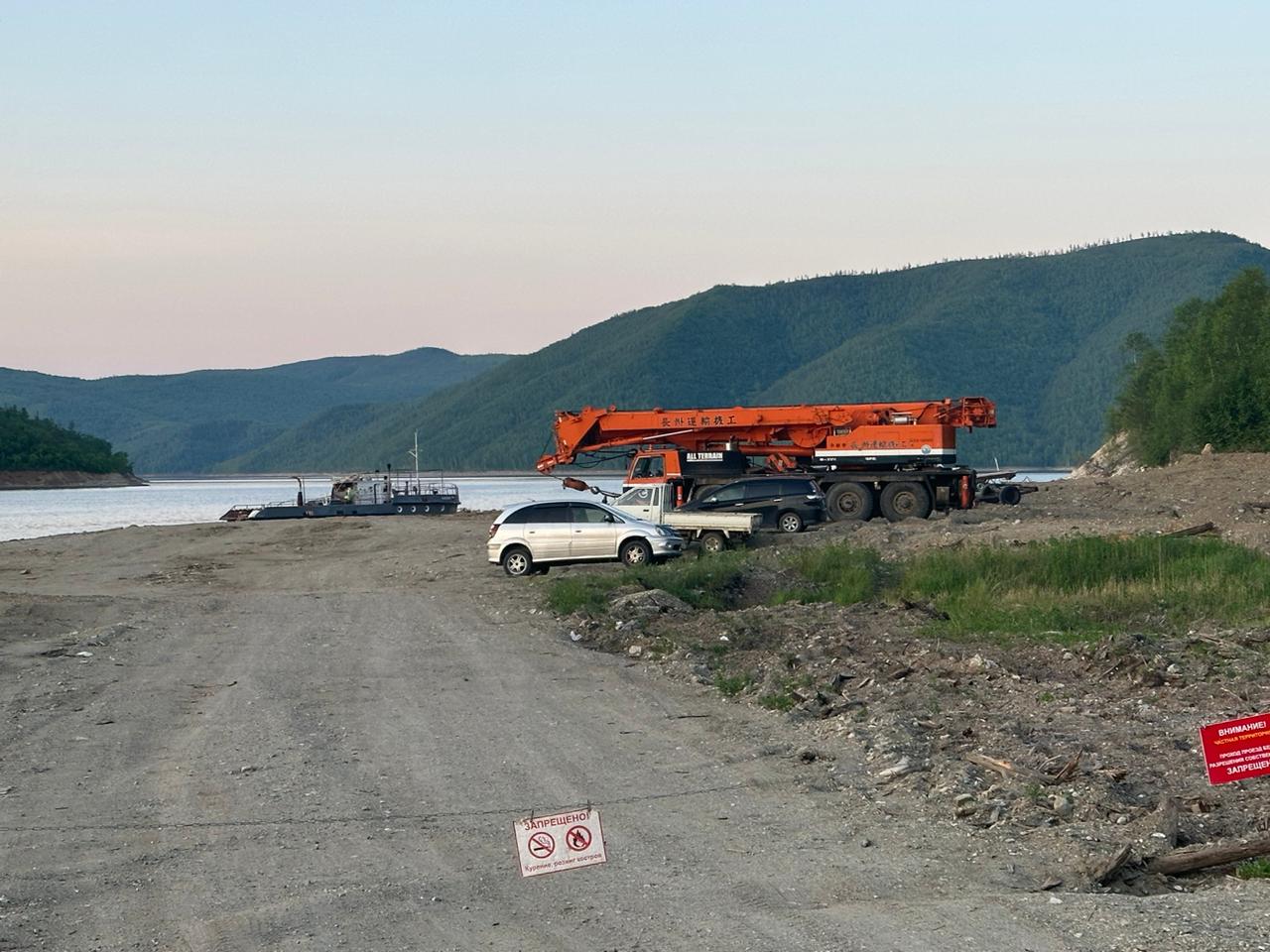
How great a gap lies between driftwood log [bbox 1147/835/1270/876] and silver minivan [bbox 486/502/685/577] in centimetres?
2036

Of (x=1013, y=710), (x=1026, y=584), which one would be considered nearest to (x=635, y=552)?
(x=1026, y=584)

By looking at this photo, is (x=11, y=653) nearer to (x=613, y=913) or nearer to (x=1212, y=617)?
(x=613, y=913)

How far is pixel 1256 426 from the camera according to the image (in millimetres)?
67000

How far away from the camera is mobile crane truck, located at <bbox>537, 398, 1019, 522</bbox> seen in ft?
130

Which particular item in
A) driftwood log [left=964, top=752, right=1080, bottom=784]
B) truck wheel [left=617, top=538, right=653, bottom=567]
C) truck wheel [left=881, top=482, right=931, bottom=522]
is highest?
truck wheel [left=881, top=482, right=931, bottom=522]

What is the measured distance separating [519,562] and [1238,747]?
71.2 feet

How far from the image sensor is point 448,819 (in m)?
9.95

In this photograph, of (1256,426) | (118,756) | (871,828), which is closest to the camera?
(871,828)

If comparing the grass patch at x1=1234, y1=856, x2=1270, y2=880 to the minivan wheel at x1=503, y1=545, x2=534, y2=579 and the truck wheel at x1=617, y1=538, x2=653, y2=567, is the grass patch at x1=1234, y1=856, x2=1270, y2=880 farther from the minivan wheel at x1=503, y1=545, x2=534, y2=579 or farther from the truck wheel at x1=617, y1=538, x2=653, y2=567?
the minivan wheel at x1=503, y1=545, x2=534, y2=579

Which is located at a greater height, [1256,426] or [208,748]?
[1256,426]

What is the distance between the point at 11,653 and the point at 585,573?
11.4 m

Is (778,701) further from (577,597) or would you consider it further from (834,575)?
(834,575)

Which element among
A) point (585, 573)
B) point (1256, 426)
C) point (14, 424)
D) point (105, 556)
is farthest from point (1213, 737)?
point (14, 424)

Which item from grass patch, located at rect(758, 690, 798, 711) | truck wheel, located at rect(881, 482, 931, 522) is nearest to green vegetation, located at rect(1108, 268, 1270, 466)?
truck wheel, located at rect(881, 482, 931, 522)
